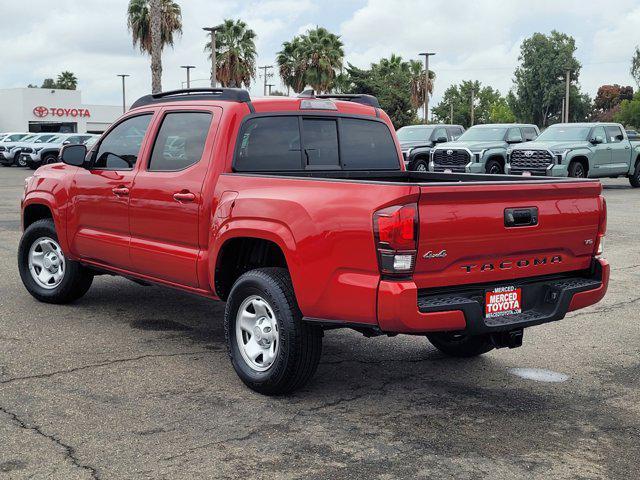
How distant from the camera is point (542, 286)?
4965mm

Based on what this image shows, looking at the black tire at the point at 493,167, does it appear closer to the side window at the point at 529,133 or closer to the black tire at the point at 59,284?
the side window at the point at 529,133

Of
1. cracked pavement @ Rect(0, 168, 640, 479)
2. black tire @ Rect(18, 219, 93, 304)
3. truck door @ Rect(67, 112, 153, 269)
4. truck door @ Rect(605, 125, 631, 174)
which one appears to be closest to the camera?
cracked pavement @ Rect(0, 168, 640, 479)

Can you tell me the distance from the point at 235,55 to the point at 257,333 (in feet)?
159

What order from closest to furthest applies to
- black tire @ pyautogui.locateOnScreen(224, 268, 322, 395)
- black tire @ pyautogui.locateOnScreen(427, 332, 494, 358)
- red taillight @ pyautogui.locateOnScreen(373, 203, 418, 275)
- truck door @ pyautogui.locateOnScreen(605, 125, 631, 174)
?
1. red taillight @ pyautogui.locateOnScreen(373, 203, 418, 275)
2. black tire @ pyautogui.locateOnScreen(224, 268, 322, 395)
3. black tire @ pyautogui.locateOnScreen(427, 332, 494, 358)
4. truck door @ pyautogui.locateOnScreen(605, 125, 631, 174)

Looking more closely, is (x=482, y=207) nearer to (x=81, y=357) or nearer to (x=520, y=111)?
(x=81, y=357)

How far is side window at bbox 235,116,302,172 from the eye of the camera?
5.69 m

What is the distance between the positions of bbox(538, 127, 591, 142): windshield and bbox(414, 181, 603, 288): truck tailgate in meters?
18.4

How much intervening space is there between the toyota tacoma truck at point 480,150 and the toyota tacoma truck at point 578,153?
79 centimetres

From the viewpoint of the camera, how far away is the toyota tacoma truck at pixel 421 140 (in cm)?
2483

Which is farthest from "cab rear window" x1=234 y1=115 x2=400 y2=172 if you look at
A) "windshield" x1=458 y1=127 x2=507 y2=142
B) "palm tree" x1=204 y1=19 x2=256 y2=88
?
"palm tree" x1=204 y1=19 x2=256 y2=88

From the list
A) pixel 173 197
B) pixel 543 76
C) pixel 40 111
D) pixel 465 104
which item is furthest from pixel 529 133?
pixel 465 104

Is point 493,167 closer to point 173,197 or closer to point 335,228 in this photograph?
point 173,197

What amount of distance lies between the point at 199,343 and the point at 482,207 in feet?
8.73

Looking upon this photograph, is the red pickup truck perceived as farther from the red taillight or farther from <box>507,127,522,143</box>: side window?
<box>507,127,522,143</box>: side window
